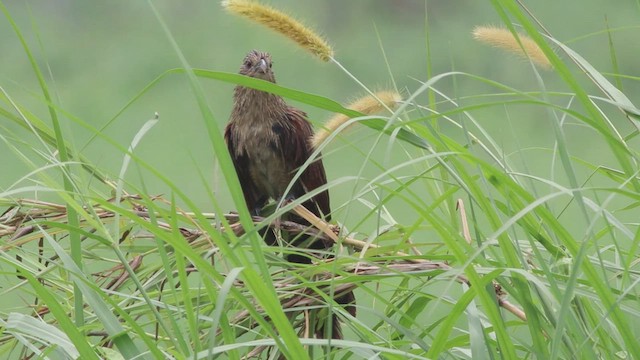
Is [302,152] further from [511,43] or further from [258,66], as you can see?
[511,43]

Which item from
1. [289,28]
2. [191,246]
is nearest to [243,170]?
[191,246]

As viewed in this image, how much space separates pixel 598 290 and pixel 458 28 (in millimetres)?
2631

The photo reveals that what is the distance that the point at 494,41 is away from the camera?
679 mm

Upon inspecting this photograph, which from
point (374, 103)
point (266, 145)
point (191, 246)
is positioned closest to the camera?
point (374, 103)

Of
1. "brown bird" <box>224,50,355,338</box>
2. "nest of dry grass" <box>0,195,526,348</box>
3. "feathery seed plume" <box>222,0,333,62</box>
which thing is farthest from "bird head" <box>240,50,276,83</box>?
"feathery seed plume" <box>222,0,333,62</box>

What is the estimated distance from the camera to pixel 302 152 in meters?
1.40

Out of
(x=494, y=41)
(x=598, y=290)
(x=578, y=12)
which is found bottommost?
(x=578, y=12)

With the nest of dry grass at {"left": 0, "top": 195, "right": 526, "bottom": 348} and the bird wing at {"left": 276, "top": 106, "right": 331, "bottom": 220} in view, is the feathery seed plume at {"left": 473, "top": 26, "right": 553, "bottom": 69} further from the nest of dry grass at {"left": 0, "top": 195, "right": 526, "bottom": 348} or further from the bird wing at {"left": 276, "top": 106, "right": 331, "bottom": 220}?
the bird wing at {"left": 276, "top": 106, "right": 331, "bottom": 220}

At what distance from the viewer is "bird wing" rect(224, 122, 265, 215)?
4.60ft

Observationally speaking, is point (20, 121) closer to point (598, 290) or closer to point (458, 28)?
point (598, 290)

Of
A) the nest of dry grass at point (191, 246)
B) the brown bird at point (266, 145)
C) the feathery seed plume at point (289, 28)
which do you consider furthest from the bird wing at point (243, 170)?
the feathery seed plume at point (289, 28)

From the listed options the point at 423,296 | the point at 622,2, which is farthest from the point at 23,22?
the point at 423,296

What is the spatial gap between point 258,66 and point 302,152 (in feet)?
0.45

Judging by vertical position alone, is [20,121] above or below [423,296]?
above
